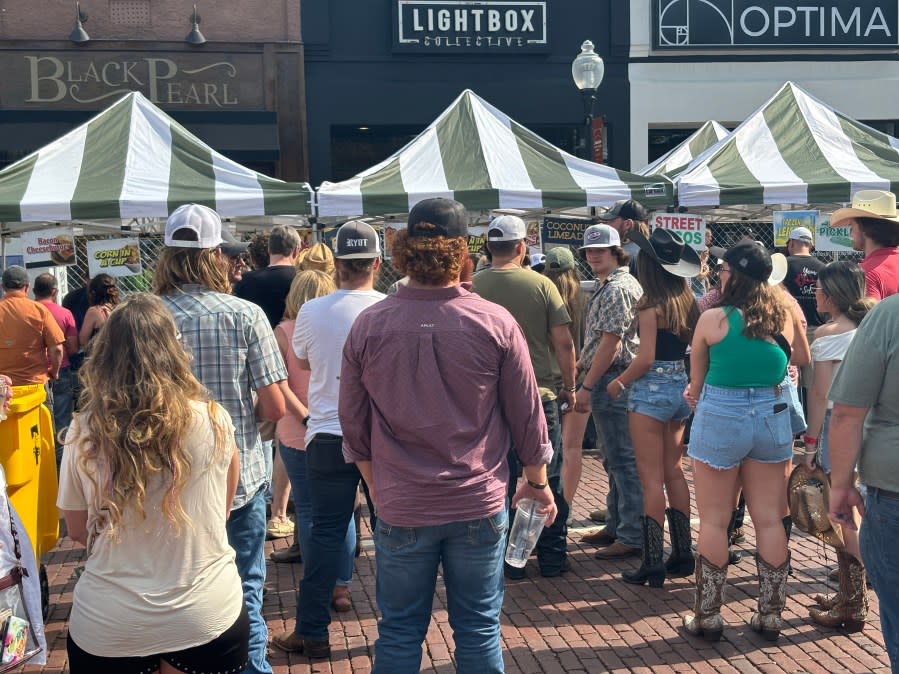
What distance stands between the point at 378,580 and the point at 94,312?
5832 millimetres

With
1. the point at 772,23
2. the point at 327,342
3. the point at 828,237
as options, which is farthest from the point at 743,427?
the point at 772,23

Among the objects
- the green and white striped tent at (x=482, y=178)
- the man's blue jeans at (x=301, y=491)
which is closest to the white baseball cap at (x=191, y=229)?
the man's blue jeans at (x=301, y=491)

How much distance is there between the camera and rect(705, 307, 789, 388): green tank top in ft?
14.3

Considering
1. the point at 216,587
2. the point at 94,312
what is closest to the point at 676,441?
the point at 216,587

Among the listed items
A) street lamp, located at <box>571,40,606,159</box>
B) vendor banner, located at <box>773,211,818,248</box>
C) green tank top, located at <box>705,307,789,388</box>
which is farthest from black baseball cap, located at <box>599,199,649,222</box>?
street lamp, located at <box>571,40,606,159</box>

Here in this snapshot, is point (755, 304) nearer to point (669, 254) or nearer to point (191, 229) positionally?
point (669, 254)

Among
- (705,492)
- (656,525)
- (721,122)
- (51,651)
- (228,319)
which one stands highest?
(721,122)

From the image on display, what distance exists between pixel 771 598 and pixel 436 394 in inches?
92.0

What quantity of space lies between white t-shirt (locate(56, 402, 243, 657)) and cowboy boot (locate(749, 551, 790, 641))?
272 centimetres

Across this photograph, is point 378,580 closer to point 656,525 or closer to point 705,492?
point 705,492

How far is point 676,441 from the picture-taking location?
5383mm

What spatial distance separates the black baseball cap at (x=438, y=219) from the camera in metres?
3.15

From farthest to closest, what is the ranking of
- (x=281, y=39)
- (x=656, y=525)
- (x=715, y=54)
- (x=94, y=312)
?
1. (x=715, y=54)
2. (x=281, y=39)
3. (x=94, y=312)
4. (x=656, y=525)

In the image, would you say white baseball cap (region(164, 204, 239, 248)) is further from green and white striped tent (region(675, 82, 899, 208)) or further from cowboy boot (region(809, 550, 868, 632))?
green and white striped tent (region(675, 82, 899, 208))
